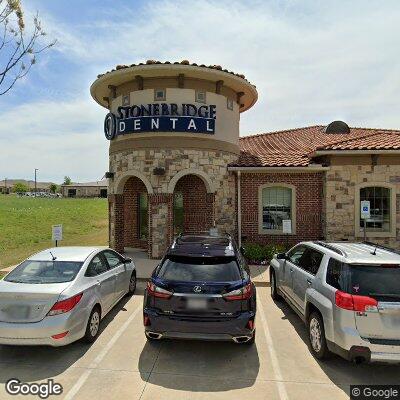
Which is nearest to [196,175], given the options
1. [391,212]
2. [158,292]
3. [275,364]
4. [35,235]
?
[391,212]

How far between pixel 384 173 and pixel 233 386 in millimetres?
11179

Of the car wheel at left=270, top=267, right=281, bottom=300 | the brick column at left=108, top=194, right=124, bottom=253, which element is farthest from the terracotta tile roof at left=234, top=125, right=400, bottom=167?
the car wheel at left=270, top=267, right=281, bottom=300

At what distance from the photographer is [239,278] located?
5289 millimetres

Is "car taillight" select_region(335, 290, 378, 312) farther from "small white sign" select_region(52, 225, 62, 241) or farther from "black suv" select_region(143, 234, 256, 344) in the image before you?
"small white sign" select_region(52, 225, 62, 241)

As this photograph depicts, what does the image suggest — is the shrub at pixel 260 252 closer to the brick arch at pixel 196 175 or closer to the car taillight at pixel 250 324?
the brick arch at pixel 196 175

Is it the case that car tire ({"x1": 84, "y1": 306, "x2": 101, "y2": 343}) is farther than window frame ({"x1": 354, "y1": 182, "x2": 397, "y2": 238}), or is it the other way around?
window frame ({"x1": 354, "y1": 182, "x2": 397, "y2": 238})

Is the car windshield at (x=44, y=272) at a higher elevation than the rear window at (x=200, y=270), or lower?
lower

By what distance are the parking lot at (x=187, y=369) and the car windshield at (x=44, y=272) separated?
1159 mm

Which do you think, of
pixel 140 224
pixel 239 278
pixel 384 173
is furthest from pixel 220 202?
pixel 239 278

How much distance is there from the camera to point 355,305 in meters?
4.48

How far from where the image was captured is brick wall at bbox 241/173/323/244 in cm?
1339

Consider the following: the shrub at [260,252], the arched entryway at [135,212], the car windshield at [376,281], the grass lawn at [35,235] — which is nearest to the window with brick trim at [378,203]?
the shrub at [260,252]

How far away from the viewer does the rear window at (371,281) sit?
4.57m

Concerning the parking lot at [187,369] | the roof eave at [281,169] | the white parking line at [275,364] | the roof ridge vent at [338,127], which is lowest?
the white parking line at [275,364]
